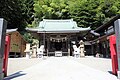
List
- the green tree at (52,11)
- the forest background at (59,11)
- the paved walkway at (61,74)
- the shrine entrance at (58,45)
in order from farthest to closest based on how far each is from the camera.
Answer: the green tree at (52,11) → the forest background at (59,11) → the shrine entrance at (58,45) → the paved walkway at (61,74)

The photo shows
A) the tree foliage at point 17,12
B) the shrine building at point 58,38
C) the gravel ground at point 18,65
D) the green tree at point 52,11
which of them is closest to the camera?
the gravel ground at point 18,65

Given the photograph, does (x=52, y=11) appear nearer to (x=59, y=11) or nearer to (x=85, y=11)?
(x=59, y=11)

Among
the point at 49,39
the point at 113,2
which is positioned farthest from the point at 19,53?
the point at 113,2

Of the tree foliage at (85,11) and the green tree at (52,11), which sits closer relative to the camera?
the tree foliage at (85,11)

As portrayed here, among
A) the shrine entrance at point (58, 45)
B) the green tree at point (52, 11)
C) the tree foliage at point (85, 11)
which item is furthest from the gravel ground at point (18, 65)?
the green tree at point (52, 11)

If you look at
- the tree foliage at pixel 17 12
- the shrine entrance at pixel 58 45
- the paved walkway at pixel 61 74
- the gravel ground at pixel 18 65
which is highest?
the tree foliage at pixel 17 12

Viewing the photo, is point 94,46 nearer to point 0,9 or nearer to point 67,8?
point 67,8

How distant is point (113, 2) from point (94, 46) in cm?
1046

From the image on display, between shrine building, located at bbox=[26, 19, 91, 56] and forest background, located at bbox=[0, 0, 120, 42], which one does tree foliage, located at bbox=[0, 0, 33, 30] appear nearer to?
forest background, located at bbox=[0, 0, 120, 42]

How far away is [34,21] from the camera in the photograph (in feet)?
113

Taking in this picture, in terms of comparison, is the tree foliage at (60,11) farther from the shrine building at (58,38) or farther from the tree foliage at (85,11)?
the shrine building at (58,38)

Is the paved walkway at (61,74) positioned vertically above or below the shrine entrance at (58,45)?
below

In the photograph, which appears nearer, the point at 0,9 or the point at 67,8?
the point at 0,9

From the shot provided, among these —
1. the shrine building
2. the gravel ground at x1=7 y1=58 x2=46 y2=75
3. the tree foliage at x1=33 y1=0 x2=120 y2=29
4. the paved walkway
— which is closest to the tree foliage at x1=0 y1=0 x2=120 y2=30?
the tree foliage at x1=33 y1=0 x2=120 y2=29
